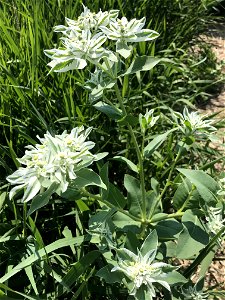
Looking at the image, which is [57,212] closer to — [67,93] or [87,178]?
[67,93]

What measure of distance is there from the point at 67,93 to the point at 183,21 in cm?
117

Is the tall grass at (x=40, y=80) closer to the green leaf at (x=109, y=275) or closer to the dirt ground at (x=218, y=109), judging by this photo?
the dirt ground at (x=218, y=109)

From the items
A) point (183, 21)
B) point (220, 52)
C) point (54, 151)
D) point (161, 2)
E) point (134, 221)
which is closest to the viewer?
point (54, 151)

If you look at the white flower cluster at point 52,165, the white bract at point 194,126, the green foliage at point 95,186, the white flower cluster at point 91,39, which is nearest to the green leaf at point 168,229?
the green foliage at point 95,186

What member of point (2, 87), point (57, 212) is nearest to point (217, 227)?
point (57, 212)

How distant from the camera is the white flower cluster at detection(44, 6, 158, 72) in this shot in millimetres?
942

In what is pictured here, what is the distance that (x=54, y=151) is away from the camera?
862 millimetres

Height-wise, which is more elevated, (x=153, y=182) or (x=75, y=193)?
(x=75, y=193)

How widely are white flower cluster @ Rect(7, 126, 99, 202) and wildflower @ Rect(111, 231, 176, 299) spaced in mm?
211

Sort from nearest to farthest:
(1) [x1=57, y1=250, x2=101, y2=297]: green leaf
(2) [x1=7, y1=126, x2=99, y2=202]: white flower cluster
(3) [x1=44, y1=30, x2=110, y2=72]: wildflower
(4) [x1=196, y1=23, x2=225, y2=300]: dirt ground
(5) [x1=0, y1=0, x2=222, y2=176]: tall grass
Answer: (2) [x1=7, y1=126, x2=99, y2=202]: white flower cluster → (3) [x1=44, y1=30, x2=110, y2=72]: wildflower → (1) [x1=57, y1=250, x2=101, y2=297]: green leaf → (5) [x1=0, y1=0, x2=222, y2=176]: tall grass → (4) [x1=196, y1=23, x2=225, y2=300]: dirt ground

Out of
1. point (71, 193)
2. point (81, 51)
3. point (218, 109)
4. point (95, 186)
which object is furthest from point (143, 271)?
point (218, 109)

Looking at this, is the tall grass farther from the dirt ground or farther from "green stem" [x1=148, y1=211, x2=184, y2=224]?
"green stem" [x1=148, y1=211, x2=184, y2=224]

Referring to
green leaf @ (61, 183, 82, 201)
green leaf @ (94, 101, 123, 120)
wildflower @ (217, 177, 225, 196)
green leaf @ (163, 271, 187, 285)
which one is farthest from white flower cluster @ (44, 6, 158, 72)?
green leaf @ (163, 271, 187, 285)

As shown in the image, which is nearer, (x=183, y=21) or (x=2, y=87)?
(x=2, y=87)
